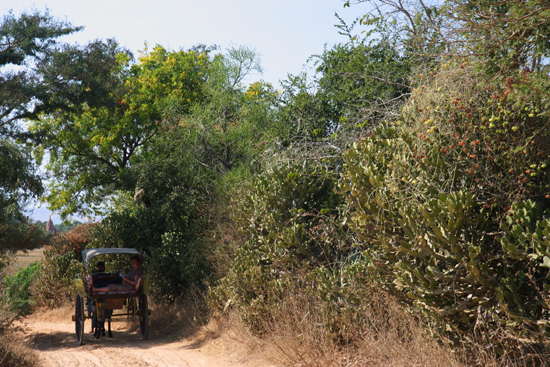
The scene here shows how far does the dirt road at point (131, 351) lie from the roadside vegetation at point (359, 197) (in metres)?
0.69

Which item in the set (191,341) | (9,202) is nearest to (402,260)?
(191,341)

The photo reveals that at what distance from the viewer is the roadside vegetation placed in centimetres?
559

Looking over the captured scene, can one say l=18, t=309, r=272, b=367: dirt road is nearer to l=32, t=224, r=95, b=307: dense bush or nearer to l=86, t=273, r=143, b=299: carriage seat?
l=86, t=273, r=143, b=299: carriage seat

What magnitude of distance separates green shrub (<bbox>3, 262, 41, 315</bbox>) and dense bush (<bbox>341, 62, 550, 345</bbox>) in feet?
30.1

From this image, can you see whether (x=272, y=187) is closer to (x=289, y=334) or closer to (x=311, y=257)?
(x=311, y=257)

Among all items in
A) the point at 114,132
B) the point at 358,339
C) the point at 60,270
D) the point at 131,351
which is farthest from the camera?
the point at 114,132

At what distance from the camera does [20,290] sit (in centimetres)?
1546

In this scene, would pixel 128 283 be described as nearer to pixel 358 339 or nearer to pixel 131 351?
pixel 131 351

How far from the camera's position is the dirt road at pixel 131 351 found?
32.1ft

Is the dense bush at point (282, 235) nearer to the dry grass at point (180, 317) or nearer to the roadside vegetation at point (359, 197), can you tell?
the roadside vegetation at point (359, 197)

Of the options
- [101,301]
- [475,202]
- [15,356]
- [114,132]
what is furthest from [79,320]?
[114,132]

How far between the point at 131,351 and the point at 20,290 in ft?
20.6

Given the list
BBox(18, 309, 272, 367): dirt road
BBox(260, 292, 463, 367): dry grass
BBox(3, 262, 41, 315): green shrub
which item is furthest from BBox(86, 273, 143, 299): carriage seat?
BBox(260, 292, 463, 367): dry grass

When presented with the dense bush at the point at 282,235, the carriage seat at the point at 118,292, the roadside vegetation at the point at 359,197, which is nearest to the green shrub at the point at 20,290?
the roadside vegetation at the point at 359,197
